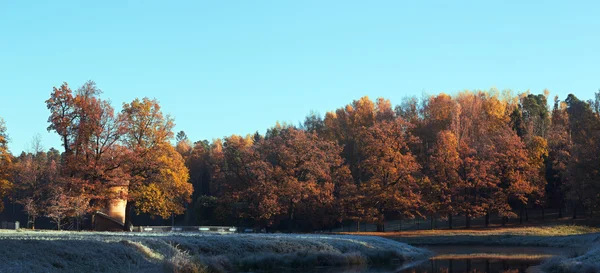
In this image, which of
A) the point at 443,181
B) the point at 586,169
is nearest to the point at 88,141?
the point at 443,181

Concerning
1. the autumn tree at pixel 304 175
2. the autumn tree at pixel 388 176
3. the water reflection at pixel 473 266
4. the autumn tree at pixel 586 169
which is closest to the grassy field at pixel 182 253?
the water reflection at pixel 473 266

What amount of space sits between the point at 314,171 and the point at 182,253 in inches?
1697

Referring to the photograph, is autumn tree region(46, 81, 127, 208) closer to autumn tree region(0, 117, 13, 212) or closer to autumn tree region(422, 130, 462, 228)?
autumn tree region(0, 117, 13, 212)

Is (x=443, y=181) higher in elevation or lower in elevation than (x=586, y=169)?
lower

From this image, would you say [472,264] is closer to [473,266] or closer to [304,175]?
[473,266]

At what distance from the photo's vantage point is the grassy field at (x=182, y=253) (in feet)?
75.0

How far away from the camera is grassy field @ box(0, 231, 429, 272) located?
2286cm

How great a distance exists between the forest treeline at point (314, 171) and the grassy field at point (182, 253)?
78.2ft

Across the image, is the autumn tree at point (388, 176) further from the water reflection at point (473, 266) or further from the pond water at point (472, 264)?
the water reflection at point (473, 266)

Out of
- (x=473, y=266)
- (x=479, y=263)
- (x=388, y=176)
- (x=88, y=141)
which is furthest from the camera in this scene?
(x=388, y=176)

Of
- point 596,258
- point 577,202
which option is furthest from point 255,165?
point 596,258

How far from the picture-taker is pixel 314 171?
7125 centimetres

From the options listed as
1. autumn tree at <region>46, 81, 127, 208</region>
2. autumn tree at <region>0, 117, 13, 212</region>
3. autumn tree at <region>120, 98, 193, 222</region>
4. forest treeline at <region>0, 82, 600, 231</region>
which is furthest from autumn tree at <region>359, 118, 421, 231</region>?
autumn tree at <region>0, 117, 13, 212</region>

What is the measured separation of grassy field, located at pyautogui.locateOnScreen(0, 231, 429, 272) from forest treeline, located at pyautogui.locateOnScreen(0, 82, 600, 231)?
23842 mm
